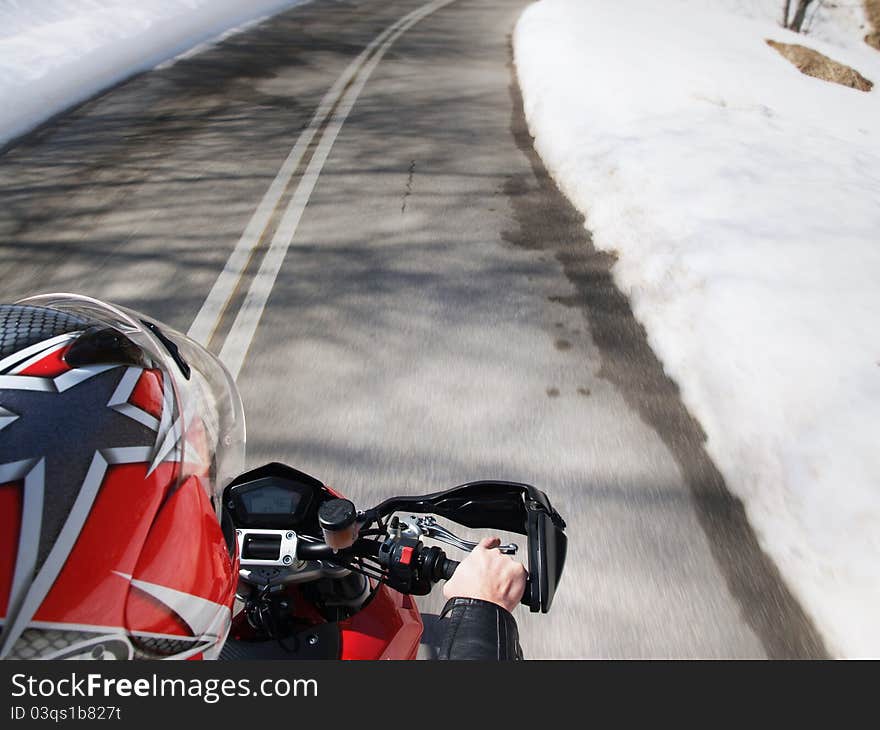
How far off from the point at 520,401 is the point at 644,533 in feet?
3.86

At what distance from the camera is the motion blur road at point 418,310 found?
306cm

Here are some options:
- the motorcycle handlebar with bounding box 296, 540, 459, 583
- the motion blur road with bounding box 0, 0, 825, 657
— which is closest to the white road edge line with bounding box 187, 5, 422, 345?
the motion blur road with bounding box 0, 0, 825, 657

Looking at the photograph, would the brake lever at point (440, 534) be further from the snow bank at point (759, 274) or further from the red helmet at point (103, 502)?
the snow bank at point (759, 274)

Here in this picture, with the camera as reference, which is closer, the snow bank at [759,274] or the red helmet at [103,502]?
the red helmet at [103,502]

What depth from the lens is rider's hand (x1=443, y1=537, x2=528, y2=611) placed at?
5.40 ft

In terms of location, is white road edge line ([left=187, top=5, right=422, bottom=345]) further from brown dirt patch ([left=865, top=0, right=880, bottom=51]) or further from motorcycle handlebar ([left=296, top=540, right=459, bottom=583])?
brown dirt patch ([left=865, top=0, right=880, bottom=51])

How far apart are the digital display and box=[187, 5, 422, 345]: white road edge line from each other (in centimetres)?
289

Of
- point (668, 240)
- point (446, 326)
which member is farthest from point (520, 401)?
point (668, 240)

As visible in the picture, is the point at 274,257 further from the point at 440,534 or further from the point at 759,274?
the point at 440,534

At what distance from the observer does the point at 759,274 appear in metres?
4.74

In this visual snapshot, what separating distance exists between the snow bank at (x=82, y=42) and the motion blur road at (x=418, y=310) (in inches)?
40.7

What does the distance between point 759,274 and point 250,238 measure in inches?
161

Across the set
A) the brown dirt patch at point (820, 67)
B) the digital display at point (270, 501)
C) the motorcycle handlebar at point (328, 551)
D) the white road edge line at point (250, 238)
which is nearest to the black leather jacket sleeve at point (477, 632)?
the motorcycle handlebar at point (328, 551)

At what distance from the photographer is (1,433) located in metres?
1.21
